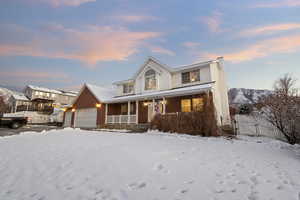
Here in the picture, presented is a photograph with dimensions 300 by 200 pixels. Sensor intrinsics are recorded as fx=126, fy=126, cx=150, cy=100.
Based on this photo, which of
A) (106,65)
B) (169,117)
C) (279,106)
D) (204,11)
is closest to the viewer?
(279,106)

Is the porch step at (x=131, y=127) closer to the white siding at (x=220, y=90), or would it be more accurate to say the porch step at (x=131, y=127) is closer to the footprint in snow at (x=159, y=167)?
the white siding at (x=220, y=90)

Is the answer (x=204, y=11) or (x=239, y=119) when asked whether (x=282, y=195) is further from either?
(x=204, y=11)

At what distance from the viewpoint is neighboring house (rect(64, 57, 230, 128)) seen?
1262cm

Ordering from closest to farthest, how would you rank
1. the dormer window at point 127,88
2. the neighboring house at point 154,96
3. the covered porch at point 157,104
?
the covered porch at point 157,104
the neighboring house at point 154,96
the dormer window at point 127,88

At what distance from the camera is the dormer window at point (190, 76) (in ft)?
45.1

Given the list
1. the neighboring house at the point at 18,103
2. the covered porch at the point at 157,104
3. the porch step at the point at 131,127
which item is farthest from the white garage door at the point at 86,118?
the neighboring house at the point at 18,103

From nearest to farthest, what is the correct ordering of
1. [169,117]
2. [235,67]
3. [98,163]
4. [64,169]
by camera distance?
1. [64,169]
2. [98,163]
3. [169,117]
4. [235,67]

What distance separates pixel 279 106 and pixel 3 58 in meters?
37.9

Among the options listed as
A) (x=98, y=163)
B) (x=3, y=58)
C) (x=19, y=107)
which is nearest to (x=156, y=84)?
(x=98, y=163)

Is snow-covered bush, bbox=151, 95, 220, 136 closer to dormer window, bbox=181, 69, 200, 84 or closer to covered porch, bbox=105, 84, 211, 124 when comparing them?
covered porch, bbox=105, 84, 211, 124

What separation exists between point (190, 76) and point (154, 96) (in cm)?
496

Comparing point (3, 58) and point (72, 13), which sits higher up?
point (72, 13)

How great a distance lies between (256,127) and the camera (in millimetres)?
9508

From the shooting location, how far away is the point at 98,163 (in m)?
3.41
